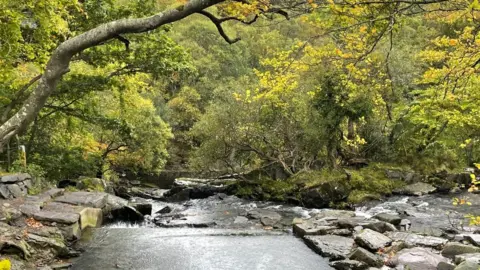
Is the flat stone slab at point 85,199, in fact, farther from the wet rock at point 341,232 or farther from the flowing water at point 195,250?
the wet rock at point 341,232

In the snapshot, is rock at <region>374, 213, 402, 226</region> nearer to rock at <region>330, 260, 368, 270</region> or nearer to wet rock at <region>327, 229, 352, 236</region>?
wet rock at <region>327, 229, 352, 236</region>

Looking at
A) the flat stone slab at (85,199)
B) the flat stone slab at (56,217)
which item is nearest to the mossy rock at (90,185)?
the flat stone slab at (85,199)

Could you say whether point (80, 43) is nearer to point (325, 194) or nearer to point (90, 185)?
point (90, 185)

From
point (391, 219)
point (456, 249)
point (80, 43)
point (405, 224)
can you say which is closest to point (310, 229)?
point (391, 219)

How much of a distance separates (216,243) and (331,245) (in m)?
2.72

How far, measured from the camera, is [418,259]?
7.61 meters

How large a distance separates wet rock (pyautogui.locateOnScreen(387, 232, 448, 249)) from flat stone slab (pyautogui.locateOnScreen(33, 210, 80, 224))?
7.43m

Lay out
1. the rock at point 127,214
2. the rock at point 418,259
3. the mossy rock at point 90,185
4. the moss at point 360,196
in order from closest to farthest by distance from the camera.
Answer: the rock at point 418,259 < the rock at point 127,214 < the mossy rock at point 90,185 < the moss at point 360,196

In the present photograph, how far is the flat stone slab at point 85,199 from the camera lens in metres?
10.7

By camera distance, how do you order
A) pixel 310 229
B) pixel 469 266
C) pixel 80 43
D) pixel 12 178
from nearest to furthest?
pixel 80 43
pixel 469 266
pixel 12 178
pixel 310 229

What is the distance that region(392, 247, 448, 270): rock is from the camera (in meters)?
7.35

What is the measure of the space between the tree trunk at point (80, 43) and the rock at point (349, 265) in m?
5.59

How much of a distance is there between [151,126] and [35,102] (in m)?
17.3

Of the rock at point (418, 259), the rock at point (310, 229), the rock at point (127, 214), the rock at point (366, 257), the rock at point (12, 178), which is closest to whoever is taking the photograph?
the rock at point (418, 259)
